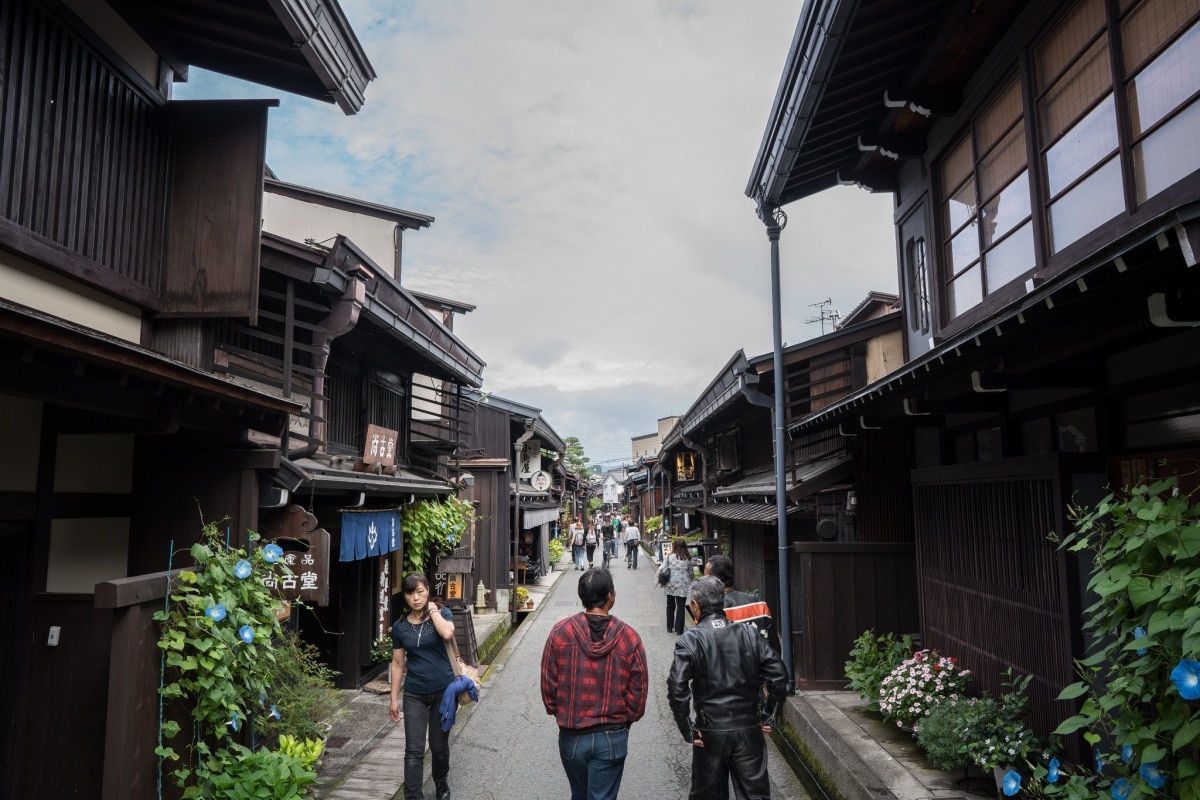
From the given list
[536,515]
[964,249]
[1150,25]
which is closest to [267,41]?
[1150,25]

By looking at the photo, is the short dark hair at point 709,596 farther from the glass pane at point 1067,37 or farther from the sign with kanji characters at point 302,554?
the glass pane at point 1067,37

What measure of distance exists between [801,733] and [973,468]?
151 inches

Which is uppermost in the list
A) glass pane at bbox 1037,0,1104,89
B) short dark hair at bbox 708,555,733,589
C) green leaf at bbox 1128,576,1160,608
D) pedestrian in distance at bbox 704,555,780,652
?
glass pane at bbox 1037,0,1104,89

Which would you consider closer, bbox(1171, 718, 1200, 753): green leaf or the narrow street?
bbox(1171, 718, 1200, 753): green leaf

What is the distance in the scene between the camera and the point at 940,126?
9617mm

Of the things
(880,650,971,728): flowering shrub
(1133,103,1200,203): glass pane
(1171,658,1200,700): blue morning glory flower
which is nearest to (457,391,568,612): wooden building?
(880,650,971,728): flowering shrub

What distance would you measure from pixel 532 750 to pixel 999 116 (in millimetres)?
8778

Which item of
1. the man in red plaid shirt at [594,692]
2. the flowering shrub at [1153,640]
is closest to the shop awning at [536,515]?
the man in red plaid shirt at [594,692]

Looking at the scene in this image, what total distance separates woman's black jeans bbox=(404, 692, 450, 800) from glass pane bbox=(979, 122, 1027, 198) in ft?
24.4

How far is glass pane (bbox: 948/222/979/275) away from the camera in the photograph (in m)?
8.66

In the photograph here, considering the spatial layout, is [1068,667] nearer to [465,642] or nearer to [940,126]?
[940,126]

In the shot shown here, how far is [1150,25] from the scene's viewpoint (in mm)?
5598

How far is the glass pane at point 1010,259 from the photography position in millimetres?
7426

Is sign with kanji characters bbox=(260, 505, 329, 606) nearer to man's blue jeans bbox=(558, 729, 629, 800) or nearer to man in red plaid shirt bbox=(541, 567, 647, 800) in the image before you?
man in red plaid shirt bbox=(541, 567, 647, 800)
